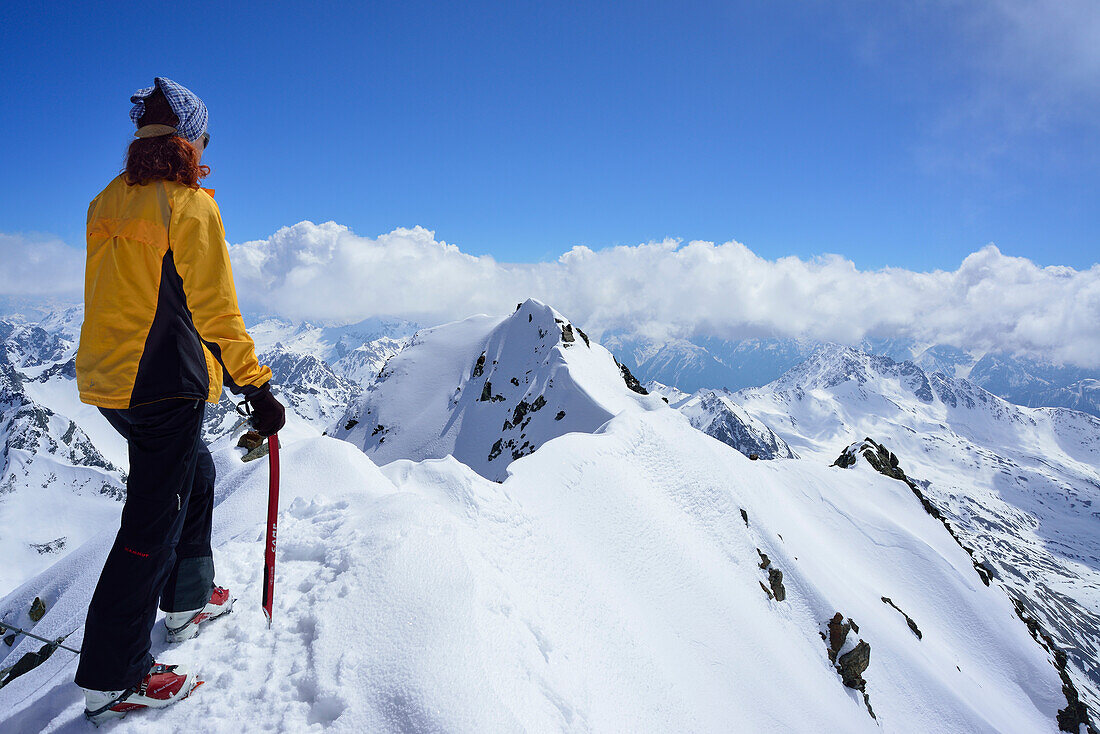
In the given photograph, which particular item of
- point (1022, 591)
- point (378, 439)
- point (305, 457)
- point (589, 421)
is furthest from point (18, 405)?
point (1022, 591)

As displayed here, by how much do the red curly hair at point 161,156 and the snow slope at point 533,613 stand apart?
3881 mm

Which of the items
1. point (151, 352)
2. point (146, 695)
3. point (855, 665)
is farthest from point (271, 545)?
point (855, 665)

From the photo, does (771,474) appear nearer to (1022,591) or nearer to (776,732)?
(776,732)

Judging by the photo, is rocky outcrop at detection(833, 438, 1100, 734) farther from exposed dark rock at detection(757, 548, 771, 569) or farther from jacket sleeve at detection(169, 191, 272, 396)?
jacket sleeve at detection(169, 191, 272, 396)

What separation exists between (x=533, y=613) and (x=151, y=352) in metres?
4.81

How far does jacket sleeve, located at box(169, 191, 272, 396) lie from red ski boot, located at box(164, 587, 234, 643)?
2.14 metres

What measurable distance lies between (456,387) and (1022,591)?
224m

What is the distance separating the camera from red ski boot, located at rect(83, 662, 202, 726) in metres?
3.26

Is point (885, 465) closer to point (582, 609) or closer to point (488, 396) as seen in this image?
point (488, 396)

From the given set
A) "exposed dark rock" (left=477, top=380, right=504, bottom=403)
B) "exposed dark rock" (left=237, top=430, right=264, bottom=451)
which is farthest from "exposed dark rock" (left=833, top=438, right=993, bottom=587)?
"exposed dark rock" (left=237, top=430, right=264, bottom=451)

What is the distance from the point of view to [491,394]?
57594 millimetres

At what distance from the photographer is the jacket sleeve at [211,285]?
11.4 feet

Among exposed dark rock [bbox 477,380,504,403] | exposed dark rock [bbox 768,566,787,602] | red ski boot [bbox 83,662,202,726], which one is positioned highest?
exposed dark rock [bbox 477,380,504,403]

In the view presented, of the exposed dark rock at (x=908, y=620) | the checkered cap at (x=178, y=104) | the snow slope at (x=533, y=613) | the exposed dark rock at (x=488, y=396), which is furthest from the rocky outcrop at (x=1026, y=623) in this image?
the exposed dark rock at (x=488, y=396)
